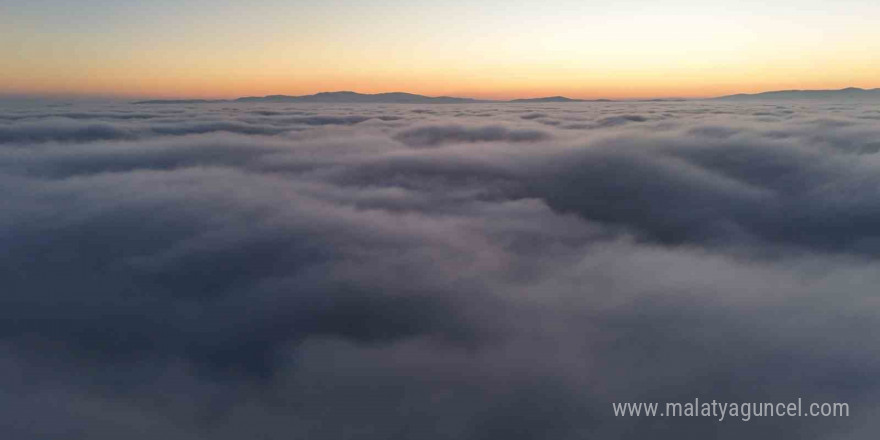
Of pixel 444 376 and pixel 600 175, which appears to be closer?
pixel 444 376

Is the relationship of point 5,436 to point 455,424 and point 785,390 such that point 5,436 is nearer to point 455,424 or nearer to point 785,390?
point 455,424

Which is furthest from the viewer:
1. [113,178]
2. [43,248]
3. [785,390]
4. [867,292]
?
[113,178]

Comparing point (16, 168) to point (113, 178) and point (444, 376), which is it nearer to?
point (113, 178)

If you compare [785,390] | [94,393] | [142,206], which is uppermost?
[142,206]

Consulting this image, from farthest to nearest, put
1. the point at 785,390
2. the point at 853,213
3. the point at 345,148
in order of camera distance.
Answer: the point at 345,148, the point at 853,213, the point at 785,390

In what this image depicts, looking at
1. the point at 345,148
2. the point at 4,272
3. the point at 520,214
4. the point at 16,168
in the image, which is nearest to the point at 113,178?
the point at 16,168

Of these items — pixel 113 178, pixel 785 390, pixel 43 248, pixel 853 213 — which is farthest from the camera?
pixel 113 178

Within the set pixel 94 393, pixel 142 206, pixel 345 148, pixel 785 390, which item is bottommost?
pixel 94 393

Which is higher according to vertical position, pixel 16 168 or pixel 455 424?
pixel 16 168

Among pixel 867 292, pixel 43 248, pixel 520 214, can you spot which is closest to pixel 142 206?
pixel 43 248
